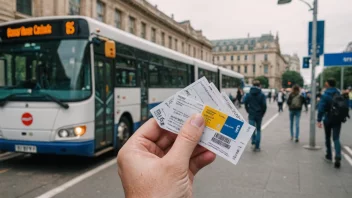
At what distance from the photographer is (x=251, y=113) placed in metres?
8.72

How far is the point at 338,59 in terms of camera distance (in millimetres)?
11406

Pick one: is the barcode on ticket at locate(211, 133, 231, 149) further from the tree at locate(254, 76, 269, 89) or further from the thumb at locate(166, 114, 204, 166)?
the tree at locate(254, 76, 269, 89)

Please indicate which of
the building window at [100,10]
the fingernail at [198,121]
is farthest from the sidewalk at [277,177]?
the building window at [100,10]

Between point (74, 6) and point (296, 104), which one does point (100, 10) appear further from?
point (296, 104)

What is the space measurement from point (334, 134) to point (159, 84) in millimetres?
5844

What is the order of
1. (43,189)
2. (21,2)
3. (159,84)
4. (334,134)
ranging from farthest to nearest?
(21,2)
(159,84)
(334,134)
(43,189)

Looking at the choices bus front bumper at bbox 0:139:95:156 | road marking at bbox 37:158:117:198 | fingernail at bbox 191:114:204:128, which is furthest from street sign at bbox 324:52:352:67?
fingernail at bbox 191:114:204:128

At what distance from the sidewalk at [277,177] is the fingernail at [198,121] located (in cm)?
372

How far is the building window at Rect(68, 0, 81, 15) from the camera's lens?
902 inches

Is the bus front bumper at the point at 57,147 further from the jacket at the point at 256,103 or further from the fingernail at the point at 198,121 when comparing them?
the fingernail at the point at 198,121

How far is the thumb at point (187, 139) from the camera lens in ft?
4.84

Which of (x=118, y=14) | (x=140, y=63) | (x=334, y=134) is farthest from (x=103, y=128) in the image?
(x=118, y=14)

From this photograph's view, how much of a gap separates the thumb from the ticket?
5 cm

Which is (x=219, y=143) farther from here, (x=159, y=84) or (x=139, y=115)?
(x=159, y=84)
